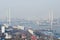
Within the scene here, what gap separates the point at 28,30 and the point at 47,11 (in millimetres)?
457

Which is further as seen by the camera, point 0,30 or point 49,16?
point 49,16

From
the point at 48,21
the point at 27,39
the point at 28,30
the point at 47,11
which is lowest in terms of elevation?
the point at 27,39

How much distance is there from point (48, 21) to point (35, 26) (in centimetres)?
24

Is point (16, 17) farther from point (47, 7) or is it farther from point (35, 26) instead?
point (47, 7)

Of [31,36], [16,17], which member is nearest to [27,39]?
[31,36]

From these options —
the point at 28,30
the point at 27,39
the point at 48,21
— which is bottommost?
the point at 27,39

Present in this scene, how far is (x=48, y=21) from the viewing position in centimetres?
207

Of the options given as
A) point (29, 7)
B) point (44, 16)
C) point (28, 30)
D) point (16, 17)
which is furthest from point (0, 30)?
point (44, 16)

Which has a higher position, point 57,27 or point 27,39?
point 57,27

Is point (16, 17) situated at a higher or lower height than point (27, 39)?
higher

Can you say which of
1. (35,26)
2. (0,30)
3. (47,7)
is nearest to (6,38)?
(0,30)

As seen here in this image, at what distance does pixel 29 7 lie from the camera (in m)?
2.03

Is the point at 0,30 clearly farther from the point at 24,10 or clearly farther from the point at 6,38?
the point at 24,10

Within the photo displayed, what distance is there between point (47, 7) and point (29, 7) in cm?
31
